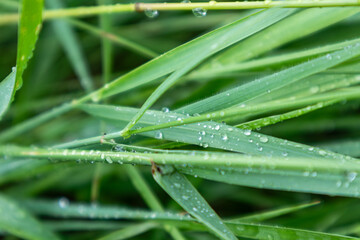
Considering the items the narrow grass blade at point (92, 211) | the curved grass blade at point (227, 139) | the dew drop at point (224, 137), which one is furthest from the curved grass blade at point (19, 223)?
the dew drop at point (224, 137)

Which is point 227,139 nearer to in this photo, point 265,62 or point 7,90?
point 265,62

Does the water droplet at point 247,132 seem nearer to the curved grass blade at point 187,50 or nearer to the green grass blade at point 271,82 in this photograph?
the green grass blade at point 271,82

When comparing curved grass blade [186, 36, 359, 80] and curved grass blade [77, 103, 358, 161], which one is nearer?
curved grass blade [77, 103, 358, 161]

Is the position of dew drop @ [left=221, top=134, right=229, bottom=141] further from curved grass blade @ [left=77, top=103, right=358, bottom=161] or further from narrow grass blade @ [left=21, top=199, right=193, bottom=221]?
narrow grass blade @ [left=21, top=199, right=193, bottom=221]

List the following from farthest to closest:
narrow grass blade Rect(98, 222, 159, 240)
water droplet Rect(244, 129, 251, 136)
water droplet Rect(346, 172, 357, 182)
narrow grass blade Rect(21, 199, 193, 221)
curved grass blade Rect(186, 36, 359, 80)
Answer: narrow grass blade Rect(98, 222, 159, 240)
narrow grass blade Rect(21, 199, 193, 221)
curved grass blade Rect(186, 36, 359, 80)
water droplet Rect(244, 129, 251, 136)
water droplet Rect(346, 172, 357, 182)

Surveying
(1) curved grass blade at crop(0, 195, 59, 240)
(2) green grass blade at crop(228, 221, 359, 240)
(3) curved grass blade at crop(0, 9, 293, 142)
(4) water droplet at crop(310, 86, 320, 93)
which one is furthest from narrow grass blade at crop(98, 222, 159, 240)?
(4) water droplet at crop(310, 86, 320, 93)

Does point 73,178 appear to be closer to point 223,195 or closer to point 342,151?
point 223,195
